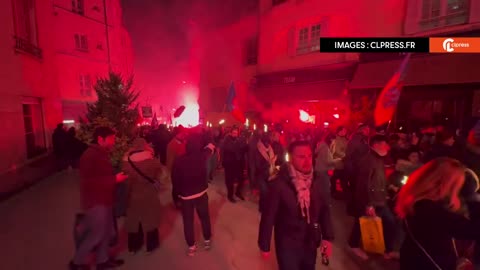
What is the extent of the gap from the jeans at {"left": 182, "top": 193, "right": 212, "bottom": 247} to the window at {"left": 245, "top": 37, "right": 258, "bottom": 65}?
14.5m

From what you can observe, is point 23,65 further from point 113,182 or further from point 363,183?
point 363,183

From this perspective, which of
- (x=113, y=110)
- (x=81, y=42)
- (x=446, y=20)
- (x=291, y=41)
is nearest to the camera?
(x=113, y=110)

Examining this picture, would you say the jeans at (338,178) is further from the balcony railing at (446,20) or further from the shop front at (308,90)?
the balcony railing at (446,20)

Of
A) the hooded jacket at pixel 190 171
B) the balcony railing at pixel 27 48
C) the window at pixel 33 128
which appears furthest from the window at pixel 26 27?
the hooded jacket at pixel 190 171

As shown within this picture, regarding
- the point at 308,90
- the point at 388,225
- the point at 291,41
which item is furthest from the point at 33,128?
the point at 291,41

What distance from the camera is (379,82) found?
10.9 metres

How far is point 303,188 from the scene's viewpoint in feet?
9.02

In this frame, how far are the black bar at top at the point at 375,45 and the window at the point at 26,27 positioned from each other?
1177 cm

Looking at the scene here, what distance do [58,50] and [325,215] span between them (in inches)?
957

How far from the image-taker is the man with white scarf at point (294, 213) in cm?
272

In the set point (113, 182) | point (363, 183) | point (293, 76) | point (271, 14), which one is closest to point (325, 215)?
point (363, 183)

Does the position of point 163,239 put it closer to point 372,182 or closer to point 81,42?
point 372,182

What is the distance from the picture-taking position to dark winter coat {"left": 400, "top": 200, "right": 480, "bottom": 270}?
198cm

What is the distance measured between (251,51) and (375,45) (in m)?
8.44
